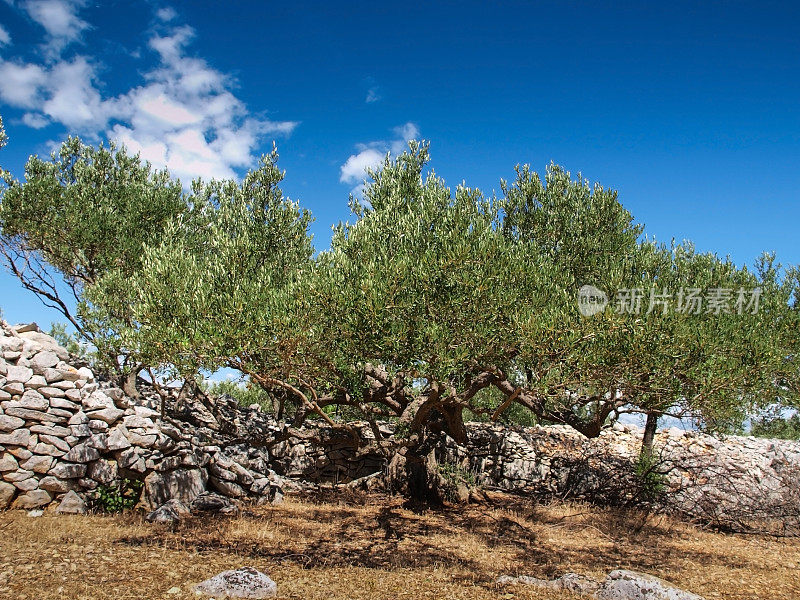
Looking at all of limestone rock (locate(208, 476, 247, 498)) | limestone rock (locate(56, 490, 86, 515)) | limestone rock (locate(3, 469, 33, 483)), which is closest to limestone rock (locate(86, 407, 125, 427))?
limestone rock (locate(3, 469, 33, 483))

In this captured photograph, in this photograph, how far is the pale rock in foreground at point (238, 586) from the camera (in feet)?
26.7

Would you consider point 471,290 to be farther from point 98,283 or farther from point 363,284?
point 98,283

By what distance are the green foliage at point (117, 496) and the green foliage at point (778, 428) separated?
34.5 meters

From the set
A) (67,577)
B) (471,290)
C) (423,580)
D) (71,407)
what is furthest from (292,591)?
(71,407)

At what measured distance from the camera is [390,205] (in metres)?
15.9

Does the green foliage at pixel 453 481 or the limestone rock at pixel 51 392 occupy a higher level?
the limestone rock at pixel 51 392

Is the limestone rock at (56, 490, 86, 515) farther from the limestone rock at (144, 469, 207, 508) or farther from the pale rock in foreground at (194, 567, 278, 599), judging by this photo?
the pale rock in foreground at (194, 567, 278, 599)

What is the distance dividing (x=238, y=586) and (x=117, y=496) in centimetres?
791

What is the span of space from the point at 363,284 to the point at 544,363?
5276 millimetres

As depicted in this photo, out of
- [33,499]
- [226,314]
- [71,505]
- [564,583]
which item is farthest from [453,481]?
[33,499]

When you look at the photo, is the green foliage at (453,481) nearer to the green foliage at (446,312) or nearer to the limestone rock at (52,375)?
the green foliage at (446,312)

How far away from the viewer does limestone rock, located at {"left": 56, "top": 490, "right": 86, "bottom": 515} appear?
1312 centimetres

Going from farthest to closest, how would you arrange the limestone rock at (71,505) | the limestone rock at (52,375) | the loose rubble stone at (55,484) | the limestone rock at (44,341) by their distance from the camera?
the limestone rock at (44,341) < the limestone rock at (52,375) < the loose rubble stone at (55,484) < the limestone rock at (71,505)

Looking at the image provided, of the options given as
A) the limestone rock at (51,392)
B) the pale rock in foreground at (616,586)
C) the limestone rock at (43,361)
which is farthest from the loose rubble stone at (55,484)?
the pale rock in foreground at (616,586)
